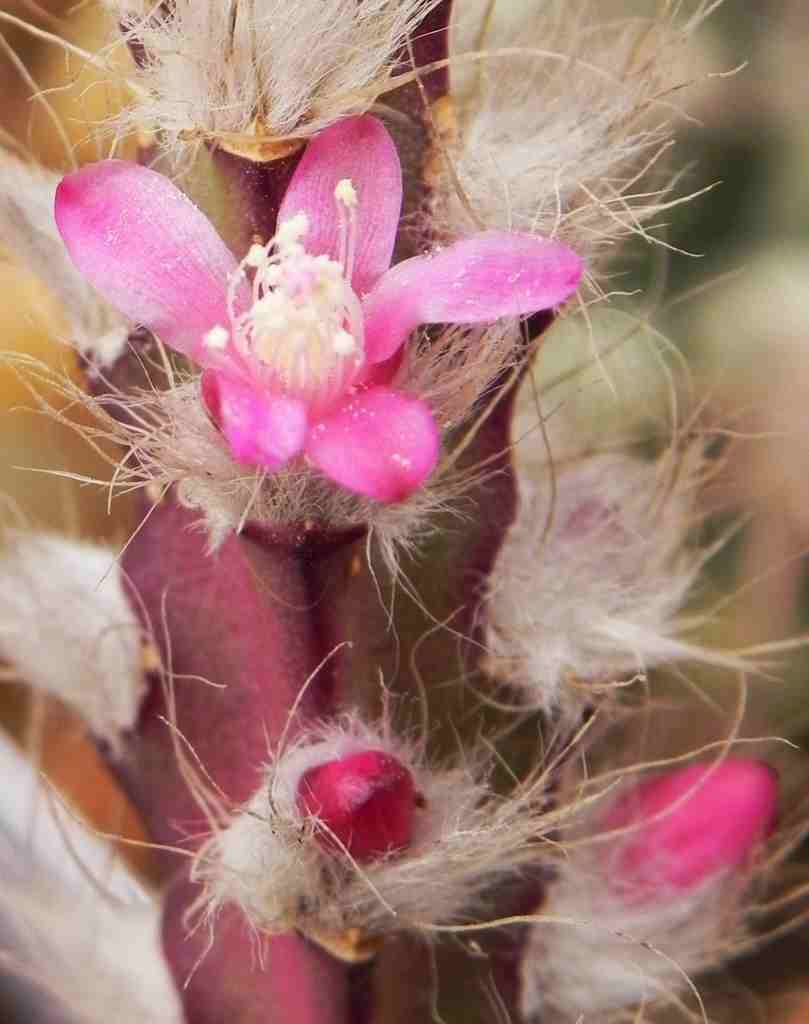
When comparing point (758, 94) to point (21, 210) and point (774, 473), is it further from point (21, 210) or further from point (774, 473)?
point (21, 210)

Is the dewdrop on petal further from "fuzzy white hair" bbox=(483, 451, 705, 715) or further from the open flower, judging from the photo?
the open flower

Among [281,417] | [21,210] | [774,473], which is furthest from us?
[774,473]

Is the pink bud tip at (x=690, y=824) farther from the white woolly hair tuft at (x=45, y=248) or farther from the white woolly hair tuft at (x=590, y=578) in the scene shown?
the white woolly hair tuft at (x=45, y=248)

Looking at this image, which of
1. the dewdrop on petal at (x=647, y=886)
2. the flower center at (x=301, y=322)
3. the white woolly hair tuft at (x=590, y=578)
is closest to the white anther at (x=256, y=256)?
the flower center at (x=301, y=322)

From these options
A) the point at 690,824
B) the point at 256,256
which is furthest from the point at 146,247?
the point at 690,824

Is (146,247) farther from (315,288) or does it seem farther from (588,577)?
(588,577)

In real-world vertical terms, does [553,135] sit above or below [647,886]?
above

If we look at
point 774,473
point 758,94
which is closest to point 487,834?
point 774,473

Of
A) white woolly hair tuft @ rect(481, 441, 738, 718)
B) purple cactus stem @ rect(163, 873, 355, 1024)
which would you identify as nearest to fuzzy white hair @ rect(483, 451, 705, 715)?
white woolly hair tuft @ rect(481, 441, 738, 718)
